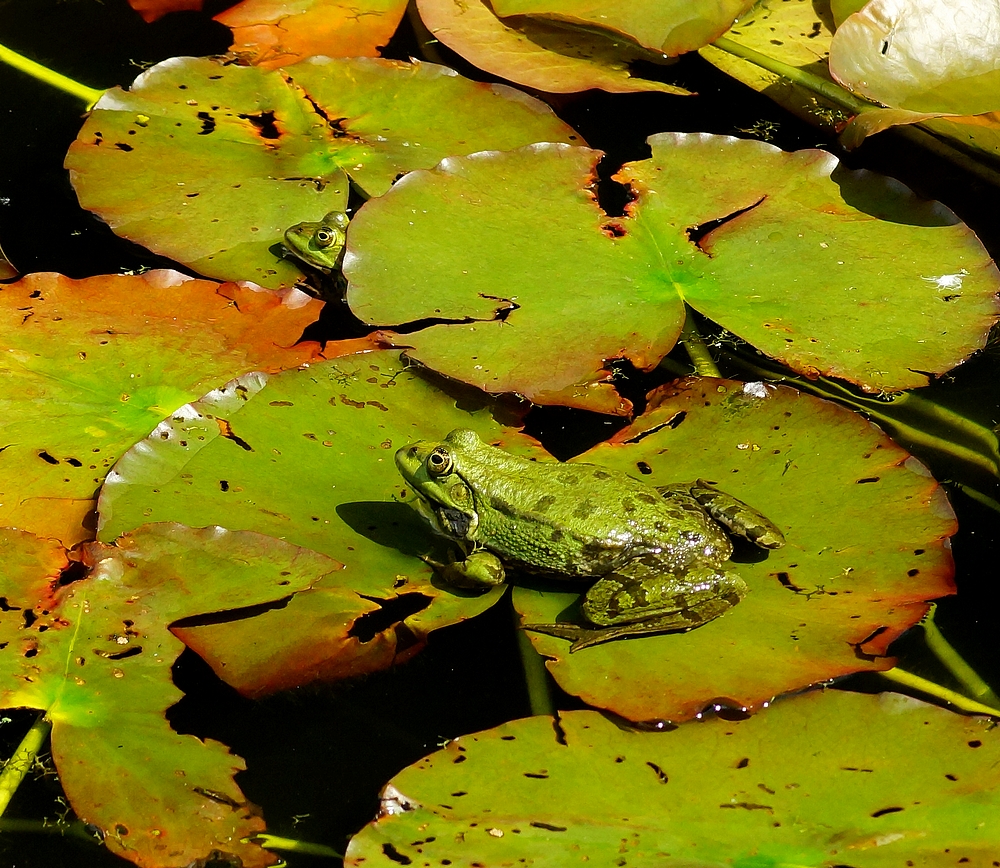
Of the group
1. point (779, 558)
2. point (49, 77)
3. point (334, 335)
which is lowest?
point (334, 335)

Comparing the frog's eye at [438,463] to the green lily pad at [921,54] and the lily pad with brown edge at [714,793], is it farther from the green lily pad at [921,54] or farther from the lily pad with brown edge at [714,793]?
the green lily pad at [921,54]

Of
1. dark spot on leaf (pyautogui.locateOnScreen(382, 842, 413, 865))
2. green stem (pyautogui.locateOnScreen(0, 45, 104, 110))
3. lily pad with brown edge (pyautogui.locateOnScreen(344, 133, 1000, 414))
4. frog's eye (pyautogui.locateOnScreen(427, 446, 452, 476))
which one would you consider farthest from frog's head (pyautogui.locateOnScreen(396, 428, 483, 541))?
green stem (pyautogui.locateOnScreen(0, 45, 104, 110))

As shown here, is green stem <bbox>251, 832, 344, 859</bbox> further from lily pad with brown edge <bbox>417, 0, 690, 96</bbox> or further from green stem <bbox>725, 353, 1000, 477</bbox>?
lily pad with brown edge <bbox>417, 0, 690, 96</bbox>

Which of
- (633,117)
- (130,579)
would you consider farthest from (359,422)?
(633,117)

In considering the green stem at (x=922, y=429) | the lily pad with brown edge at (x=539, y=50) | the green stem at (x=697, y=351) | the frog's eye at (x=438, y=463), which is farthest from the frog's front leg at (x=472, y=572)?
the lily pad with brown edge at (x=539, y=50)

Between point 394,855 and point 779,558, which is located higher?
point 779,558

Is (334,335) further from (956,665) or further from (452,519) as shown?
(956,665)

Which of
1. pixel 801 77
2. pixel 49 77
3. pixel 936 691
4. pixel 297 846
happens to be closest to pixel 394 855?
pixel 297 846
